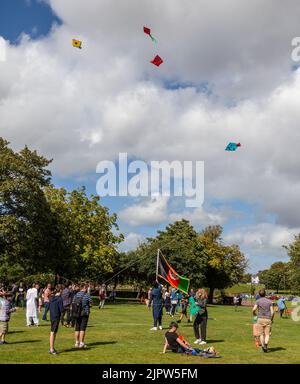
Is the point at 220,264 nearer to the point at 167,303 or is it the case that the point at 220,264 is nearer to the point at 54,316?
the point at 167,303

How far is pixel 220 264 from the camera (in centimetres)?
7650

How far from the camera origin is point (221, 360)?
47.7 feet

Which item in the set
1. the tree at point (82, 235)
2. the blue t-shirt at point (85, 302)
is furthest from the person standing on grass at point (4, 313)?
the tree at point (82, 235)

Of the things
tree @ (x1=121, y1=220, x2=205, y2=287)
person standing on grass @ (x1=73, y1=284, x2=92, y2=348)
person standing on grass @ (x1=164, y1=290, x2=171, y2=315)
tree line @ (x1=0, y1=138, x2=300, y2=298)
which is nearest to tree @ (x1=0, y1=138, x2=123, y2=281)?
tree line @ (x1=0, y1=138, x2=300, y2=298)

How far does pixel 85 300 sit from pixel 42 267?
3500 cm

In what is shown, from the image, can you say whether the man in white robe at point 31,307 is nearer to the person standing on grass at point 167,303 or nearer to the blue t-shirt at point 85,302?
the blue t-shirt at point 85,302

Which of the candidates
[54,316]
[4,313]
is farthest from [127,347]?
[4,313]

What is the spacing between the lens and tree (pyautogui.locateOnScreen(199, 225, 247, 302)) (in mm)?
75938

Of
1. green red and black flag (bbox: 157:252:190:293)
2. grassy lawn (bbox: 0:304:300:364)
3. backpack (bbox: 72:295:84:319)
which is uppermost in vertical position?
green red and black flag (bbox: 157:252:190:293)

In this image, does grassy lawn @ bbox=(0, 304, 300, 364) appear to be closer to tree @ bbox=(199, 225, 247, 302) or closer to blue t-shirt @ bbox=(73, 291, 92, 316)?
blue t-shirt @ bbox=(73, 291, 92, 316)

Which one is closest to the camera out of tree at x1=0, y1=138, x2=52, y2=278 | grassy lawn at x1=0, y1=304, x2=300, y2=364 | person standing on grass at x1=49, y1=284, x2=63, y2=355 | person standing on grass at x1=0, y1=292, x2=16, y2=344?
grassy lawn at x1=0, y1=304, x2=300, y2=364

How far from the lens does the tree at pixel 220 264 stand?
75938mm
